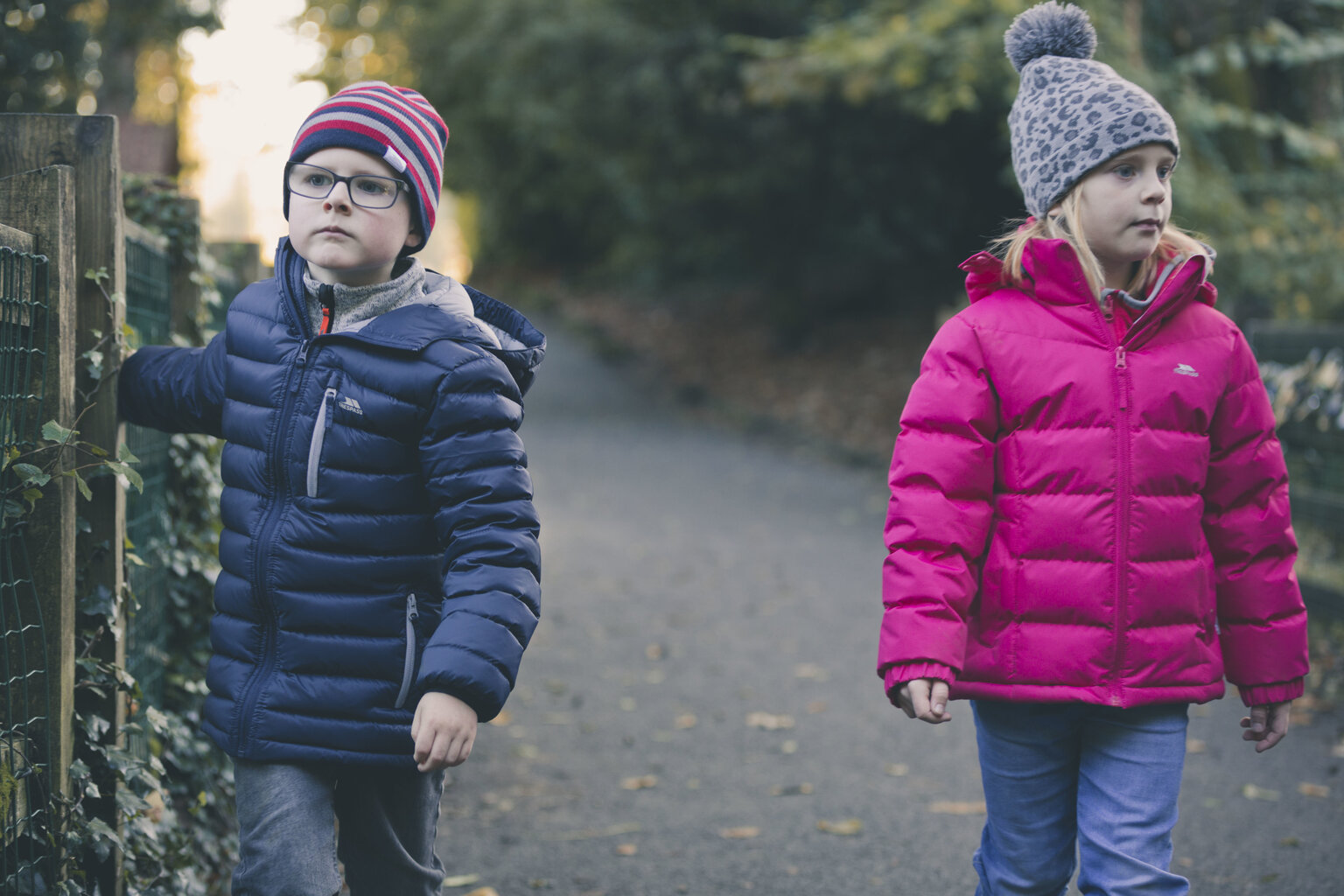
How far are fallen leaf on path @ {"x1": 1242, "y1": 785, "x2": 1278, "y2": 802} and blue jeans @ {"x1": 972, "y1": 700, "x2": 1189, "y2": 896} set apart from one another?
247 cm

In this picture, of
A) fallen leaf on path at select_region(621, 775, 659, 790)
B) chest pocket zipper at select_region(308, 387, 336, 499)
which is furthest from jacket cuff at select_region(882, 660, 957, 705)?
fallen leaf on path at select_region(621, 775, 659, 790)

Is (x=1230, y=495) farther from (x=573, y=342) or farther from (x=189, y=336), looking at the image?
(x=573, y=342)

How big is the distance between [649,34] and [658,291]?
10.1 meters

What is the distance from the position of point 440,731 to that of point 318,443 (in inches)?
25.0

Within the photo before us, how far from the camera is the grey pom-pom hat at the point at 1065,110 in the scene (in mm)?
2760

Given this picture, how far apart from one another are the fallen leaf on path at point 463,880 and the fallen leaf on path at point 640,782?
41.7 inches

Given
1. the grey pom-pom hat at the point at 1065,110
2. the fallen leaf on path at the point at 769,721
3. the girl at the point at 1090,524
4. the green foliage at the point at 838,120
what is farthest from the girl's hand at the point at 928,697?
the green foliage at the point at 838,120

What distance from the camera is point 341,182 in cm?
261

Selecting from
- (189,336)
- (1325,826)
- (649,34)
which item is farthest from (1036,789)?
(649,34)

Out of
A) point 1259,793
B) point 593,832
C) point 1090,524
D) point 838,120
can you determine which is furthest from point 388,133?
point 838,120

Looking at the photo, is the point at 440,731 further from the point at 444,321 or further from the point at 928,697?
the point at 928,697

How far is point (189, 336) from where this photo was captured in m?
4.06

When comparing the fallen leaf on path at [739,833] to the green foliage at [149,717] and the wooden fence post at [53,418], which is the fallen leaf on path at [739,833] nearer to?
the green foliage at [149,717]

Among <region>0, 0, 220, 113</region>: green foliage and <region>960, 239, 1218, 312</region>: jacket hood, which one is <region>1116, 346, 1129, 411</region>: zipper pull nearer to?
<region>960, 239, 1218, 312</region>: jacket hood
